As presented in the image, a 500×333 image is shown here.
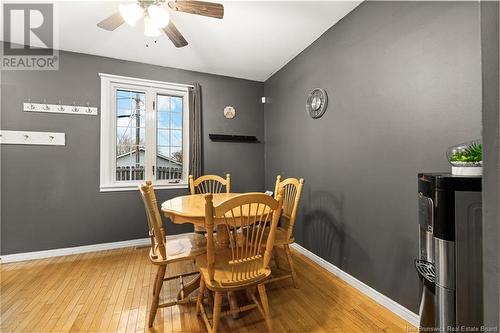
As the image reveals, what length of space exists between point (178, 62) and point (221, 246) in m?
2.75

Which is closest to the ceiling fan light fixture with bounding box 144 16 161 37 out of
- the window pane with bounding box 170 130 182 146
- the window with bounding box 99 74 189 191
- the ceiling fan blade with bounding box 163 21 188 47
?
the ceiling fan blade with bounding box 163 21 188 47

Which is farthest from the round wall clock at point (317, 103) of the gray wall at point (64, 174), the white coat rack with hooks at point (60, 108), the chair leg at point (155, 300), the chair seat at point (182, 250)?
the white coat rack with hooks at point (60, 108)

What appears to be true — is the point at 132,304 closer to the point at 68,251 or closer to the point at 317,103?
the point at 68,251

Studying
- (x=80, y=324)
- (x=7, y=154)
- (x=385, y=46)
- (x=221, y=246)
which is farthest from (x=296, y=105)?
(x=7, y=154)

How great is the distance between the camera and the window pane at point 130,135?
3.20m

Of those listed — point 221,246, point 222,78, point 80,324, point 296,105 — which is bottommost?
point 80,324

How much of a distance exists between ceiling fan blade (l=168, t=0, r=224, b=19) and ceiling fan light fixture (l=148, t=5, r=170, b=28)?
14 centimetres

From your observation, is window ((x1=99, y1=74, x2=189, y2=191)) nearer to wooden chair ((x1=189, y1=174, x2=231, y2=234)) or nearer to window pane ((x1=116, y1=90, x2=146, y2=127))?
window pane ((x1=116, y1=90, x2=146, y2=127))

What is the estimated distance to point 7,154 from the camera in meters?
2.62

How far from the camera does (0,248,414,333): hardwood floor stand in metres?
1.59

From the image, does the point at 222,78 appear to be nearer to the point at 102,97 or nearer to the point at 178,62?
the point at 178,62

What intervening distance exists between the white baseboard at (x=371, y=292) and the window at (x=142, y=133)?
2.29 meters

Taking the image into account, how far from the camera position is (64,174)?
286 centimetres

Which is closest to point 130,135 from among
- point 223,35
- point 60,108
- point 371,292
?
point 60,108
